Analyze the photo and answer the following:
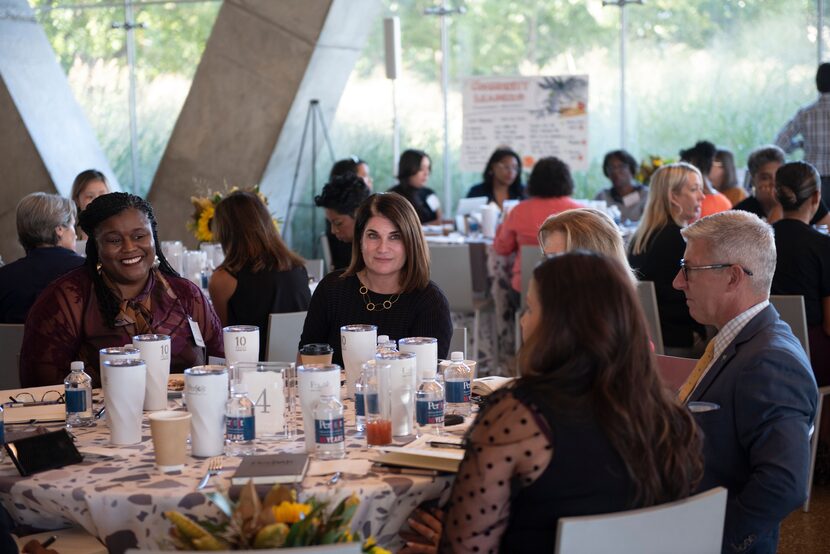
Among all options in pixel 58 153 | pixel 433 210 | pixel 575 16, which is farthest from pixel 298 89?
pixel 575 16

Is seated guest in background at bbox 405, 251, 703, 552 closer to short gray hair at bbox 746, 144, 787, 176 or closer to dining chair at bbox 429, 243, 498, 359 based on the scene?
dining chair at bbox 429, 243, 498, 359

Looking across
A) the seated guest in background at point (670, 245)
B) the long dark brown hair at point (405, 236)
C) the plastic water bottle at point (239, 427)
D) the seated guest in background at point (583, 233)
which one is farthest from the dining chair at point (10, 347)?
the seated guest in background at point (670, 245)

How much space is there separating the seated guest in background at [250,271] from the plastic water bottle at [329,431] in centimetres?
238

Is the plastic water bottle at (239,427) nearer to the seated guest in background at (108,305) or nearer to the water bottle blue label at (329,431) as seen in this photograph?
the water bottle blue label at (329,431)

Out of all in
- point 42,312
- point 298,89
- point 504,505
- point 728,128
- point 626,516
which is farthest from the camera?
point 728,128

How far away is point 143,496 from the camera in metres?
2.31

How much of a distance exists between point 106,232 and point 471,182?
25.1 feet

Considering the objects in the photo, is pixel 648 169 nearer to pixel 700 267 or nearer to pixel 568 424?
pixel 700 267

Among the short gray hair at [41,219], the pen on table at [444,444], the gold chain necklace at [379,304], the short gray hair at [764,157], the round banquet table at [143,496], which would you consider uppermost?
the short gray hair at [764,157]

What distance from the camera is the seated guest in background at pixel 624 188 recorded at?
8.77m

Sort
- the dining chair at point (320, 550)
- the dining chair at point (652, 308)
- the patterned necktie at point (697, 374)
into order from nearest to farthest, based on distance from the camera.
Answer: the dining chair at point (320, 550) < the patterned necktie at point (697, 374) < the dining chair at point (652, 308)

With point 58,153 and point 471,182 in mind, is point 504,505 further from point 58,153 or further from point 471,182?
point 471,182

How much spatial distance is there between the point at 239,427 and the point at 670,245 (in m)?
3.37

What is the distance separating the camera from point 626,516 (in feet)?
6.48
